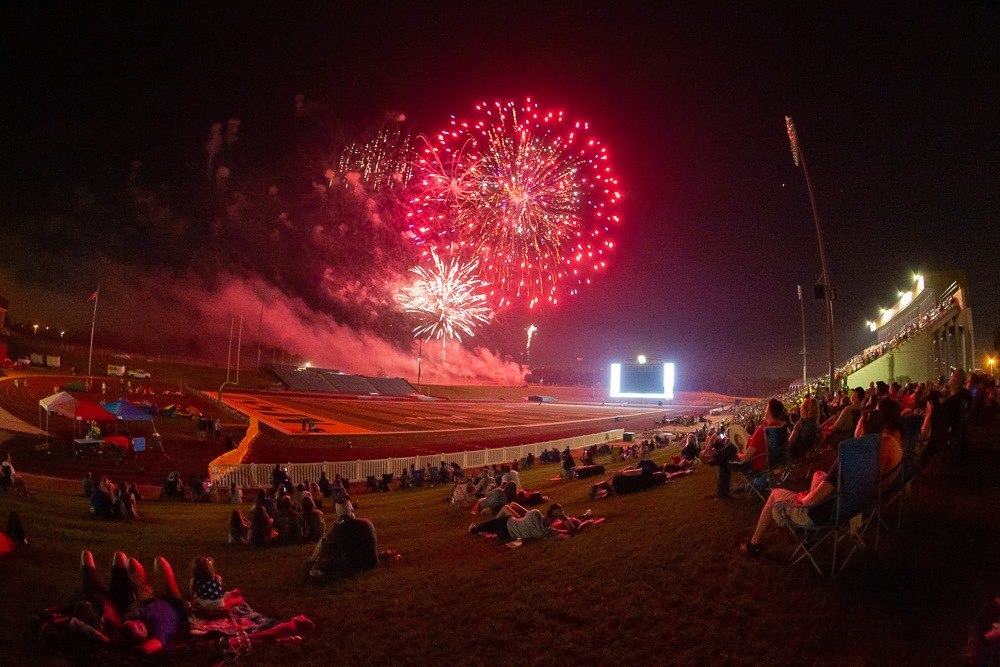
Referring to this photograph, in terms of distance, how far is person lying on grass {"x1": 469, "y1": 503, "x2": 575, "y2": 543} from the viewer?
8.84m

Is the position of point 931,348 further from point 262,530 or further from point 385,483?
point 262,530

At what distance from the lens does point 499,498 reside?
41.0ft

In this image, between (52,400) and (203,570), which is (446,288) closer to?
(52,400)

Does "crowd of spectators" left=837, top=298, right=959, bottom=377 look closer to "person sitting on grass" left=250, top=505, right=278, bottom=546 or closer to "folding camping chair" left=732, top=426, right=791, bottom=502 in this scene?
"folding camping chair" left=732, top=426, right=791, bottom=502

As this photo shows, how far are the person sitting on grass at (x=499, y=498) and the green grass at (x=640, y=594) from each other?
2.62m

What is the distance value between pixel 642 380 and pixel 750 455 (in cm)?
6568

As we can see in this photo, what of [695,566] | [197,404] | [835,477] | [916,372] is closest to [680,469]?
[695,566]

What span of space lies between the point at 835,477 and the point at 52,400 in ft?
80.9

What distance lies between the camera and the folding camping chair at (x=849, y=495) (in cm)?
538

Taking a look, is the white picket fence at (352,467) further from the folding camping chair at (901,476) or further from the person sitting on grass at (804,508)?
the folding camping chair at (901,476)

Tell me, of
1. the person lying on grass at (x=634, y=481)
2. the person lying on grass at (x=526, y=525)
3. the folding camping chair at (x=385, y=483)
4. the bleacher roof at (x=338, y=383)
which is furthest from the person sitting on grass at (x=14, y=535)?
the bleacher roof at (x=338, y=383)

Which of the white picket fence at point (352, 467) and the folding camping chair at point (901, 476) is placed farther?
the white picket fence at point (352, 467)

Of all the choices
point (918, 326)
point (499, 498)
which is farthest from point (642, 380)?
point (499, 498)

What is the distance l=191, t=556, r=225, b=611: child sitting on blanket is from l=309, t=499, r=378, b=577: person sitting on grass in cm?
145
